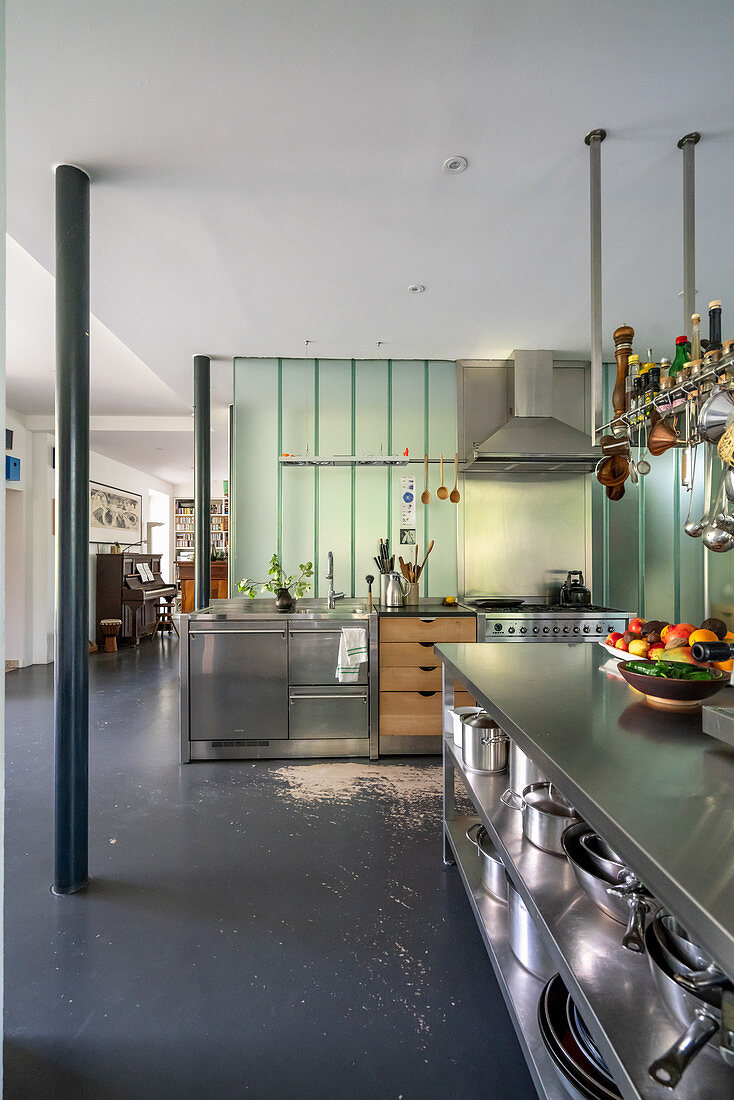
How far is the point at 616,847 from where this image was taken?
704mm

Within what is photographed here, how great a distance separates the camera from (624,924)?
0.98m

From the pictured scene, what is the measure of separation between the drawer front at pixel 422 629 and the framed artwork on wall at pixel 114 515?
5.32m

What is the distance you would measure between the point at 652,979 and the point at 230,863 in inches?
71.7

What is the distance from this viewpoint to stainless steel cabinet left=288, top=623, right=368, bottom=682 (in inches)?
136

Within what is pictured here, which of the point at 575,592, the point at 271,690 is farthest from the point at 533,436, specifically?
the point at 271,690

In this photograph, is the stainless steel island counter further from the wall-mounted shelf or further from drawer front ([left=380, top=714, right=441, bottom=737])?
the wall-mounted shelf

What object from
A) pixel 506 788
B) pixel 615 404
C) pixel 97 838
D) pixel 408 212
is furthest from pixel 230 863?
pixel 408 212

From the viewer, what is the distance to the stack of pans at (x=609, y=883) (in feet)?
3.05

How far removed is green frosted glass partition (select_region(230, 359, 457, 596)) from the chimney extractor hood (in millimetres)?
515

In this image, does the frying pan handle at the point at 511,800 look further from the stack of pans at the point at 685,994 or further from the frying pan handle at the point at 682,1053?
the frying pan handle at the point at 682,1053

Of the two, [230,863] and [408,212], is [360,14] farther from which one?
[230,863]

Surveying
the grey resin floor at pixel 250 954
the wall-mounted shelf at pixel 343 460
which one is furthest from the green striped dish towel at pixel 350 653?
the wall-mounted shelf at pixel 343 460

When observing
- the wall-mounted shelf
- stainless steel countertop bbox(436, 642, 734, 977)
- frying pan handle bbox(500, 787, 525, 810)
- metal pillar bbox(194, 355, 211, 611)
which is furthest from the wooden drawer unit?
frying pan handle bbox(500, 787, 525, 810)

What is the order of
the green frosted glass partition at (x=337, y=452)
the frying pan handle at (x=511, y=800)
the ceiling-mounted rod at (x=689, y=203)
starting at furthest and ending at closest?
the green frosted glass partition at (x=337, y=452) < the ceiling-mounted rod at (x=689, y=203) < the frying pan handle at (x=511, y=800)
